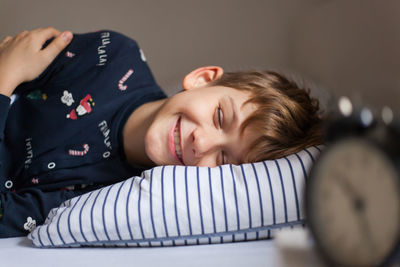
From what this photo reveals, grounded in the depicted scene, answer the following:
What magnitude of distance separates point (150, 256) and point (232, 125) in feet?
1.07

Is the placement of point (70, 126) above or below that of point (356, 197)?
below

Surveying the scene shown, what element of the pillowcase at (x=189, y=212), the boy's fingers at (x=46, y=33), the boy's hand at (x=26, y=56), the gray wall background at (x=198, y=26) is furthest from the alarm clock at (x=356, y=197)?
the gray wall background at (x=198, y=26)

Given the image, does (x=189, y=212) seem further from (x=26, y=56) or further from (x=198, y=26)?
(x=198, y=26)

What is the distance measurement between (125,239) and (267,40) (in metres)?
1.29

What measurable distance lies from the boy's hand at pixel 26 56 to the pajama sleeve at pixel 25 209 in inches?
10.5

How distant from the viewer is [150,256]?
692 millimetres

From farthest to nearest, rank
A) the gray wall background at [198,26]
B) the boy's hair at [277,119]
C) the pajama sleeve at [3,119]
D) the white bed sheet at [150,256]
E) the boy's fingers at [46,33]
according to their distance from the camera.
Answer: the gray wall background at [198,26]
the boy's fingers at [46,33]
the pajama sleeve at [3,119]
the boy's hair at [277,119]
the white bed sheet at [150,256]

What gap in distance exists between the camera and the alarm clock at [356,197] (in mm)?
363

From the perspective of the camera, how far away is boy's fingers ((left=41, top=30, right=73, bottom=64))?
1.18m

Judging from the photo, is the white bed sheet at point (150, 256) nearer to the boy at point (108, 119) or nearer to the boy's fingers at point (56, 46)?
the boy at point (108, 119)

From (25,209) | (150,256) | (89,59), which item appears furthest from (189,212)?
(89,59)

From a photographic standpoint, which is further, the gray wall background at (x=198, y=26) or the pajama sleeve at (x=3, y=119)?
the gray wall background at (x=198, y=26)

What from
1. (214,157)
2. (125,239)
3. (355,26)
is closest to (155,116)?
(214,157)

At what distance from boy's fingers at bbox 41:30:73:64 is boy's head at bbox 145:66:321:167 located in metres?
0.37
